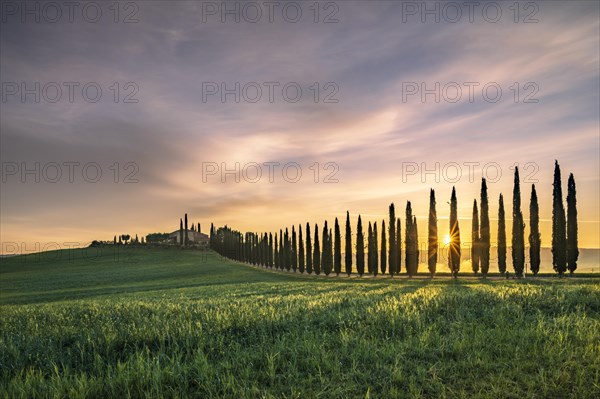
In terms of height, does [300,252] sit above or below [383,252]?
below

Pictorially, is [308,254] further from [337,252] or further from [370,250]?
[370,250]

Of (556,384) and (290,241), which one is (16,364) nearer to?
(556,384)

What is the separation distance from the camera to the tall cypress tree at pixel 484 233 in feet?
169

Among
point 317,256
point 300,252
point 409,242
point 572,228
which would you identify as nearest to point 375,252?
point 409,242

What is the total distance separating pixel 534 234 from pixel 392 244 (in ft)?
62.9

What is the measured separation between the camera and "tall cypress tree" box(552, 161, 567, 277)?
154ft

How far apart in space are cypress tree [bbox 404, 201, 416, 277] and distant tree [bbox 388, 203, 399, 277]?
1683 mm

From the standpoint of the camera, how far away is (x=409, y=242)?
6053cm

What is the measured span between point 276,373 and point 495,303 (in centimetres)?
846

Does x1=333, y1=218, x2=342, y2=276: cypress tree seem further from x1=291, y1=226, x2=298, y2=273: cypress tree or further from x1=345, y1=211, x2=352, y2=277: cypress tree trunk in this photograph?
x1=291, y1=226, x2=298, y2=273: cypress tree

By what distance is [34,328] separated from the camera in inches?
480

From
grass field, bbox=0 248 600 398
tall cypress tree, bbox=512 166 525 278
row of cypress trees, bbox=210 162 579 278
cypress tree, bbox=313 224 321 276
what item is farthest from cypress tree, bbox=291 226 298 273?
grass field, bbox=0 248 600 398

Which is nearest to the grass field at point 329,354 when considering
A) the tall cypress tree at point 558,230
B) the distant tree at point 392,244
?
the tall cypress tree at point 558,230

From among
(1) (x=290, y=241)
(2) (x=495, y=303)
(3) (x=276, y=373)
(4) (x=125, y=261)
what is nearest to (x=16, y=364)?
(3) (x=276, y=373)
